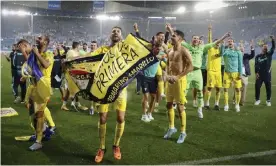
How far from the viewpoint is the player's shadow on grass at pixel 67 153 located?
496 cm

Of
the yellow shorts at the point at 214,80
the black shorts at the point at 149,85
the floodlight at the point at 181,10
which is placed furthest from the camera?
the floodlight at the point at 181,10

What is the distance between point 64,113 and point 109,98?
4416mm

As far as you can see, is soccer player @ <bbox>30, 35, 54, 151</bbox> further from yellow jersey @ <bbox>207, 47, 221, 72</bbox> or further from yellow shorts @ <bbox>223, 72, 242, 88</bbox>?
yellow shorts @ <bbox>223, 72, 242, 88</bbox>

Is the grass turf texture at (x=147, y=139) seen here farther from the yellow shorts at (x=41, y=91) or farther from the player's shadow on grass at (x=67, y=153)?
the yellow shorts at (x=41, y=91)

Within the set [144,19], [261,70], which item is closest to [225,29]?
[144,19]

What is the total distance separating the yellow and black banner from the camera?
4.68 metres

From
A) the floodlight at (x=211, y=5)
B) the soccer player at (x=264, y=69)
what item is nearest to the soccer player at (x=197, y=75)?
the soccer player at (x=264, y=69)

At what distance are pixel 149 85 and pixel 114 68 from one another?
363 centimetres

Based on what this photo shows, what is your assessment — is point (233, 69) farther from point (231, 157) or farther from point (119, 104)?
point (119, 104)

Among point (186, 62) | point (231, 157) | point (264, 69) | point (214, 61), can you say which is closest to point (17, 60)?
point (214, 61)

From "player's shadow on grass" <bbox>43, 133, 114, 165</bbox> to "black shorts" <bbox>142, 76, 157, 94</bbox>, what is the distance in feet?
9.33

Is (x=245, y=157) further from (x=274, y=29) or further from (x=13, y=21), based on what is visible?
(x=13, y=21)

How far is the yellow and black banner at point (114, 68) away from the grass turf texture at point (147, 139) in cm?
116

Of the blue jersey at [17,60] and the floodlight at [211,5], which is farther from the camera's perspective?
the floodlight at [211,5]
